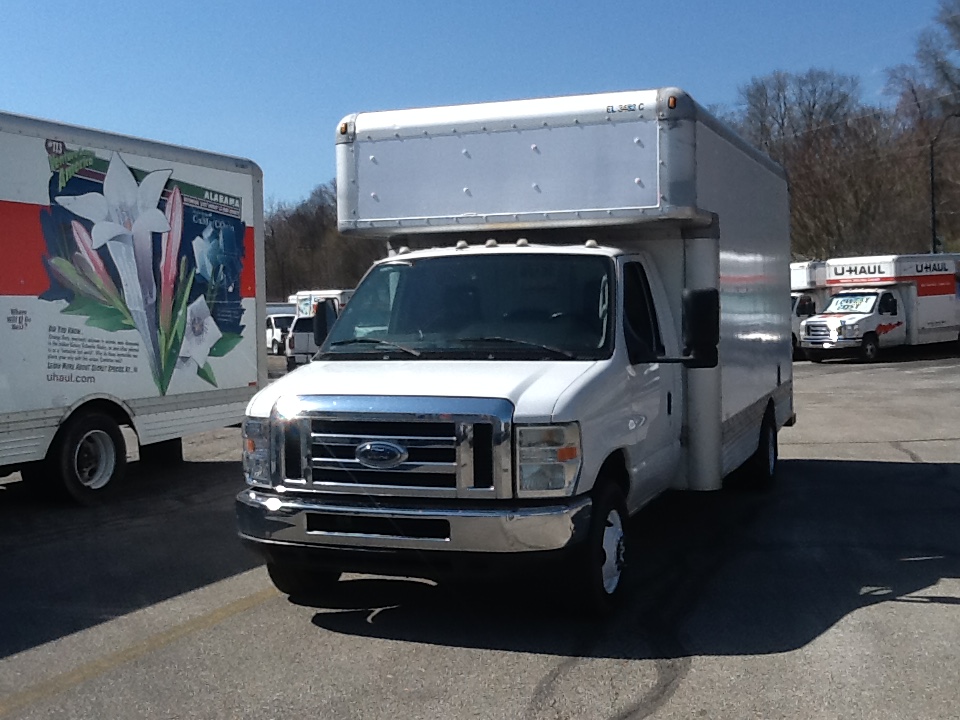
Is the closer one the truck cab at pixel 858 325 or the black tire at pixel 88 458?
the black tire at pixel 88 458

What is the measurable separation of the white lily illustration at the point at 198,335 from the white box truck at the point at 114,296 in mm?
17

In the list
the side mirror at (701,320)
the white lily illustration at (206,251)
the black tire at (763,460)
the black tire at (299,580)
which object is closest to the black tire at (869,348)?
the black tire at (763,460)

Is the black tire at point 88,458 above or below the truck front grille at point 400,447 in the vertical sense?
below

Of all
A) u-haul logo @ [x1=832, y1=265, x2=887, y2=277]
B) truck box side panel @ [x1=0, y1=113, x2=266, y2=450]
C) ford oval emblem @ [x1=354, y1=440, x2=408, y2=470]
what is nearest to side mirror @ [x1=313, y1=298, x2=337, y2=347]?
ford oval emblem @ [x1=354, y1=440, x2=408, y2=470]

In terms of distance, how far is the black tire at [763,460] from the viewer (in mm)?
10320

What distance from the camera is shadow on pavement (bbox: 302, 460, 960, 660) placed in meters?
5.80

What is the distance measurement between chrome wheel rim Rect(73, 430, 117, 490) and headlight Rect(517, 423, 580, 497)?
5980 millimetres

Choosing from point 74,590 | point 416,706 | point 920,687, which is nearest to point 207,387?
point 74,590

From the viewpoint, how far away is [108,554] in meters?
8.09

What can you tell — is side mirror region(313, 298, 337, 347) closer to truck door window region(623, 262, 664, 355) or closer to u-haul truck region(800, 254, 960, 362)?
truck door window region(623, 262, 664, 355)

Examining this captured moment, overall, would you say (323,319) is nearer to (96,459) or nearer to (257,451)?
(257,451)

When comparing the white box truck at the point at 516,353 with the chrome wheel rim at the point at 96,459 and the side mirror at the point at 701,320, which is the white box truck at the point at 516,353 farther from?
the chrome wheel rim at the point at 96,459

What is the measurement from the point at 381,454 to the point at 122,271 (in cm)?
574

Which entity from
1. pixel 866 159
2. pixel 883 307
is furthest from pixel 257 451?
pixel 866 159
